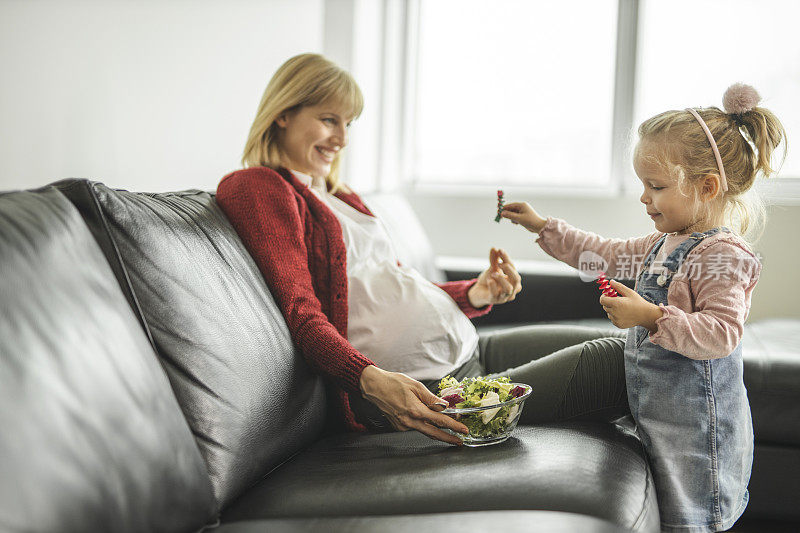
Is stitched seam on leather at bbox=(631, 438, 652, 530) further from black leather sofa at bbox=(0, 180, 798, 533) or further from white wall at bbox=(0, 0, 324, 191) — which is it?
white wall at bbox=(0, 0, 324, 191)

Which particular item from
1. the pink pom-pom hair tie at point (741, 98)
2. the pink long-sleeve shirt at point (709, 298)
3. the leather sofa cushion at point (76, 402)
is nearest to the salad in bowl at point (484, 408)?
the pink long-sleeve shirt at point (709, 298)

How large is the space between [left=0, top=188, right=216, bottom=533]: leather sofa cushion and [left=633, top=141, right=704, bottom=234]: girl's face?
0.93 m

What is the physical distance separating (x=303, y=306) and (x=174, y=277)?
294 millimetres

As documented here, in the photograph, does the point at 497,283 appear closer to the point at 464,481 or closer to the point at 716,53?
the point at 464,481

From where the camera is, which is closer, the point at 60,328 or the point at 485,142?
the point at 60,328

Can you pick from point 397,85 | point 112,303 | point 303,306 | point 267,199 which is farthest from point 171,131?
point 397,85

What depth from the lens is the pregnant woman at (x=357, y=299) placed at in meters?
1.26

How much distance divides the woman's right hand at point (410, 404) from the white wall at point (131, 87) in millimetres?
853

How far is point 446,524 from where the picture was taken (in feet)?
2.89

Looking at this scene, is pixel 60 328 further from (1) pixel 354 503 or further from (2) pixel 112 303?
(1) pixel 354 503

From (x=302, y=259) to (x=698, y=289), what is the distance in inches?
29.1

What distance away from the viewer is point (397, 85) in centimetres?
354

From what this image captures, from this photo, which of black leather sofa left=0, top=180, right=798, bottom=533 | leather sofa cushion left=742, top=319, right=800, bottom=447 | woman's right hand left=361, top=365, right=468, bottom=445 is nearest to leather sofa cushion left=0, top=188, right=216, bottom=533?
black leather sofa left=0, top=180, right=798, bottom=533

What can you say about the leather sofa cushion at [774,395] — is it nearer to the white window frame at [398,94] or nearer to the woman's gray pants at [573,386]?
the woman's gray pants at [573,386]
